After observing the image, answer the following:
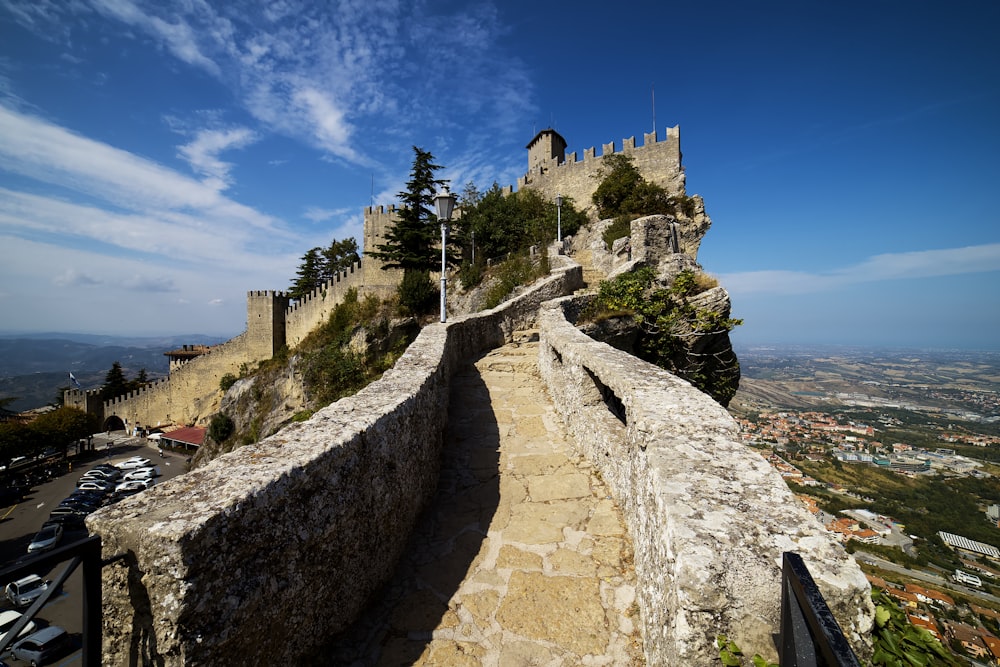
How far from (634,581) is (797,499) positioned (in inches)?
54.1

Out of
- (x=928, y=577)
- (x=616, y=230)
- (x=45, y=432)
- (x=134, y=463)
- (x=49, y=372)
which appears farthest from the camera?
(x=49, y=372)

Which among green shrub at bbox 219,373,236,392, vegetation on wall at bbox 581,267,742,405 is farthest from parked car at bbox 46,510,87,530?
vegetation on wall at bbox 581,267,742,405

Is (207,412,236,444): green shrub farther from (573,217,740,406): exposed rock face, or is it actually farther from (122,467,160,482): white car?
(573,217,740,406): exposed rock face

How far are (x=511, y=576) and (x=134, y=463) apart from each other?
36969 millimetres

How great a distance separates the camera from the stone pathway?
237 cm

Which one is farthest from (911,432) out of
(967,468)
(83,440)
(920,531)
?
(83,440)

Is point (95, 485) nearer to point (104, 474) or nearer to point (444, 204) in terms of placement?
point (104, 474)

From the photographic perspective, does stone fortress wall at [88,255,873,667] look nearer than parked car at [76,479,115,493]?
Yes

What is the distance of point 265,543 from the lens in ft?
5.87

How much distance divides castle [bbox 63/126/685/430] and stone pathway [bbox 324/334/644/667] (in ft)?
75.1

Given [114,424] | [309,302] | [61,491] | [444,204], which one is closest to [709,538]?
[444,204]

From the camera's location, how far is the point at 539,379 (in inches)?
305

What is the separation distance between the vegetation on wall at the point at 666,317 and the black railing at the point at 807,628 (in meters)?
8.72

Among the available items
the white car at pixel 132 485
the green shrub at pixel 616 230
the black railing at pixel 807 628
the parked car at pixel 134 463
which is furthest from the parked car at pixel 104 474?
the black railing at pixel 807 628
